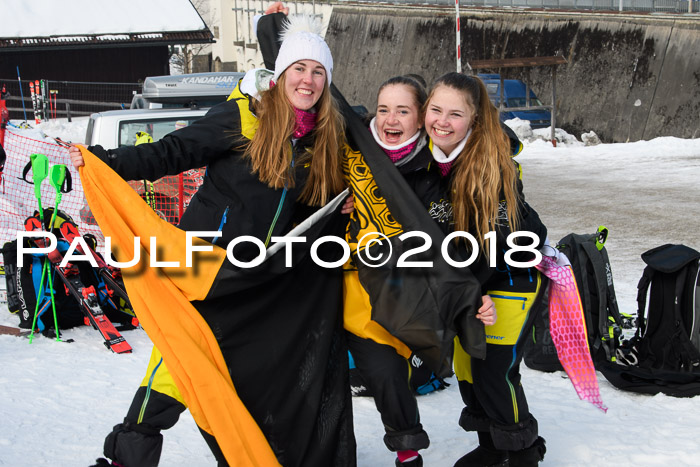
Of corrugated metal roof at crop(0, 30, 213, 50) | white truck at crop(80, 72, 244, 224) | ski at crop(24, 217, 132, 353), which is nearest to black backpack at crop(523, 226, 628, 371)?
ski at crop(24, 217, 132, 353)

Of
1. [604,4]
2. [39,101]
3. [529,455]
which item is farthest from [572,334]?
[39,101]

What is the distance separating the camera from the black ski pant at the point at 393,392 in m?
3.08

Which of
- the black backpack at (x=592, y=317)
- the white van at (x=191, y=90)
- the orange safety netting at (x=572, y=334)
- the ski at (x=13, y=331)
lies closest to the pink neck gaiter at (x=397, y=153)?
the orange safety netting at (x=572, y=334)

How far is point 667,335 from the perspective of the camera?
15.1 feet

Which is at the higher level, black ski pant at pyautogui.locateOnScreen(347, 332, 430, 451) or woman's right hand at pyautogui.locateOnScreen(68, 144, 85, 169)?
woman's right hand at pyautogui.locateOnScreen(68, 144, 85, 169)

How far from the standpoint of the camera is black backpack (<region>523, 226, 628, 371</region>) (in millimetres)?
4789

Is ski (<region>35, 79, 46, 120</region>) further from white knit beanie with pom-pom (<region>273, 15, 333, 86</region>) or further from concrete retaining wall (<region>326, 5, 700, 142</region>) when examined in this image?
white knit beanie with pom-pom (<region>273, 15, 333, 86</region>)

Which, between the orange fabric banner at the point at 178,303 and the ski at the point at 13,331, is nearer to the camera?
the orange fabric banner at the point at 178,303

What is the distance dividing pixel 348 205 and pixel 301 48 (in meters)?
0.68

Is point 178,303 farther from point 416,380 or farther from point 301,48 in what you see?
point 416,380

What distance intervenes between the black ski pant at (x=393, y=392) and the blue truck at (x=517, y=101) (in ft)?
53.5

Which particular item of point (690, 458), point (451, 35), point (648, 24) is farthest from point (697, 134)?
point (690, 458)

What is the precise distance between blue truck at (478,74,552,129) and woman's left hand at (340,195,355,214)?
52.8ft

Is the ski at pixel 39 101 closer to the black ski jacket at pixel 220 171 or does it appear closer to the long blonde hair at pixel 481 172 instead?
the black ski jacket at pixel 220 171
